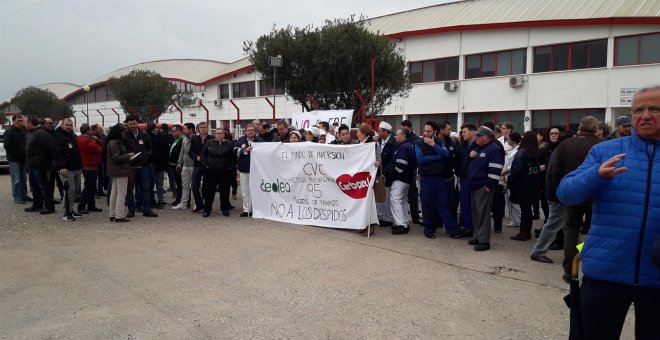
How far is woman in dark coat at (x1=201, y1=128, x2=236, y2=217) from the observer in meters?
9.95

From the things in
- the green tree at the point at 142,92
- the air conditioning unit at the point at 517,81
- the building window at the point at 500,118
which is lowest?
the building window at the point at 500,118

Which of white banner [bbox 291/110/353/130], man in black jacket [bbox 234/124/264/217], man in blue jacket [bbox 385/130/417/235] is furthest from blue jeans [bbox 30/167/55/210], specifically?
white banner [bbox 291/110/353/130]

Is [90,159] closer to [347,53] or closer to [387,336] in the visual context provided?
[387,336]

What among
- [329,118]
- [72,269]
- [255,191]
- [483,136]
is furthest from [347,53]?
[72,269]

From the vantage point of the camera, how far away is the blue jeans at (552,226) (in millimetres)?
6469

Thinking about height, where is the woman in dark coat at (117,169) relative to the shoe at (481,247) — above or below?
above

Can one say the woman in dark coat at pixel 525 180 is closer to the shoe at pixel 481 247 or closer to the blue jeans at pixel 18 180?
the shoe at pixel 481 247

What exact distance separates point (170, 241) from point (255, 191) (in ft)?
8.34

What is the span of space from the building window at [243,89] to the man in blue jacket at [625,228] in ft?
138

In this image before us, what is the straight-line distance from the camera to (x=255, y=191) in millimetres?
9914

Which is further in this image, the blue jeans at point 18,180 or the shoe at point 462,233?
the blue jeans at point 18,180

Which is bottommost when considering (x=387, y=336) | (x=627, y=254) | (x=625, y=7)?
(x=387, y=336)

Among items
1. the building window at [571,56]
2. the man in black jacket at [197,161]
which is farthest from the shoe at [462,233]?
the building window at [571,56]

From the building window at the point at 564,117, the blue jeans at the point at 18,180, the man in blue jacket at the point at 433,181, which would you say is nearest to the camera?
the man in blue jacket at the point at 433,181
